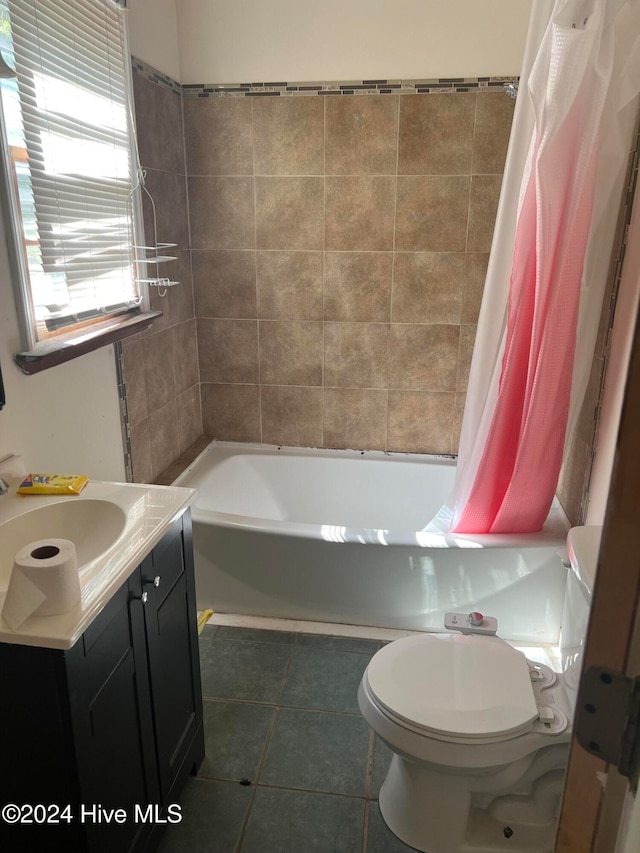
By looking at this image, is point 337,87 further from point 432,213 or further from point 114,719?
point 114,719

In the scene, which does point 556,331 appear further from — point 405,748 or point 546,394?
point 405,748

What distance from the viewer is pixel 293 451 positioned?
322cm

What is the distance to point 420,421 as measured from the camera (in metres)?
3.08

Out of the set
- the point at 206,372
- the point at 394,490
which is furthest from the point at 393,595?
the point at 206,372

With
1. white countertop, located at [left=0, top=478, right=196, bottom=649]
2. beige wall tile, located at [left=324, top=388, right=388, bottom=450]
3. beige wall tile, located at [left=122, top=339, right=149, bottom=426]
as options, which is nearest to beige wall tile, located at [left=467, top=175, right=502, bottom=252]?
beige wall tile, located at [left=324, top=388, right=388, bottom=450]

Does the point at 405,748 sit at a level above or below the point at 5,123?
below

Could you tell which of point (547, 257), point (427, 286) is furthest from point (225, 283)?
point (547, 257)

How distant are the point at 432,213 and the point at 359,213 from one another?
320 mm

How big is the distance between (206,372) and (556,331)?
1.75m

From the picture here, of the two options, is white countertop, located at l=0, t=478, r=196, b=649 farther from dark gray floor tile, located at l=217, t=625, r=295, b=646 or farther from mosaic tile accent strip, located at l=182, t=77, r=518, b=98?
mosaic tile accent strip, located at l=182, t=77, r=518, b=98

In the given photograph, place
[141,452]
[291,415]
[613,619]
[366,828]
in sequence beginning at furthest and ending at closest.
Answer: [291,415] → [141,452] → [366,828] → [613,619]

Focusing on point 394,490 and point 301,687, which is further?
point 394,490

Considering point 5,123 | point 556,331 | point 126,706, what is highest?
point 5,123

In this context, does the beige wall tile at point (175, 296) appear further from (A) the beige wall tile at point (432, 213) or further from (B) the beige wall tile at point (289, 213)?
(A) the beige wall tile at point (432, 213)
